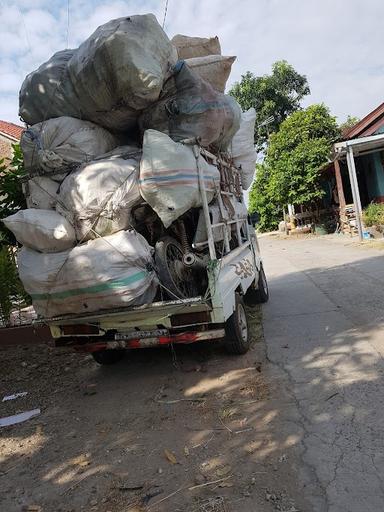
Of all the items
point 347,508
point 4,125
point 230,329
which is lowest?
point 347,508

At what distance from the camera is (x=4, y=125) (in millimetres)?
22922

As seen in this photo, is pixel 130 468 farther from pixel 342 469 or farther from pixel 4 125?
pixel 4 125

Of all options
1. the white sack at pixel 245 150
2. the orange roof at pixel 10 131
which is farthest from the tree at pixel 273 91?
the white sack at pixel 245 150

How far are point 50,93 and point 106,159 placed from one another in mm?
1165

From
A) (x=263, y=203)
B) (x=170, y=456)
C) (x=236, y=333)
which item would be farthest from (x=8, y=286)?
(x=263, y=203)

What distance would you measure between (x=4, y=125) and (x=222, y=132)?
2082 centimetres

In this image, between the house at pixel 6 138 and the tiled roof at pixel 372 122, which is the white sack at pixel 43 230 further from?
the house at pixel 6 138

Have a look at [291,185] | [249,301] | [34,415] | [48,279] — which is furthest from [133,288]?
[291,185]

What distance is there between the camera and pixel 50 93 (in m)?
4.88

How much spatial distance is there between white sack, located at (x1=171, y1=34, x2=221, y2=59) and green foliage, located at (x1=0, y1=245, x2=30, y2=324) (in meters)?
3.79

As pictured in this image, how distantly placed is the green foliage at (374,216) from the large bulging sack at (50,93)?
12.5 m

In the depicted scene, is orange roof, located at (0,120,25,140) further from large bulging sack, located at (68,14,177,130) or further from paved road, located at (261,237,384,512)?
large bulging sack, located at (68,14,177,130)

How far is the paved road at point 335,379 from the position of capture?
2562 mm

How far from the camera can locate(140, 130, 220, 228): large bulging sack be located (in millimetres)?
4043
